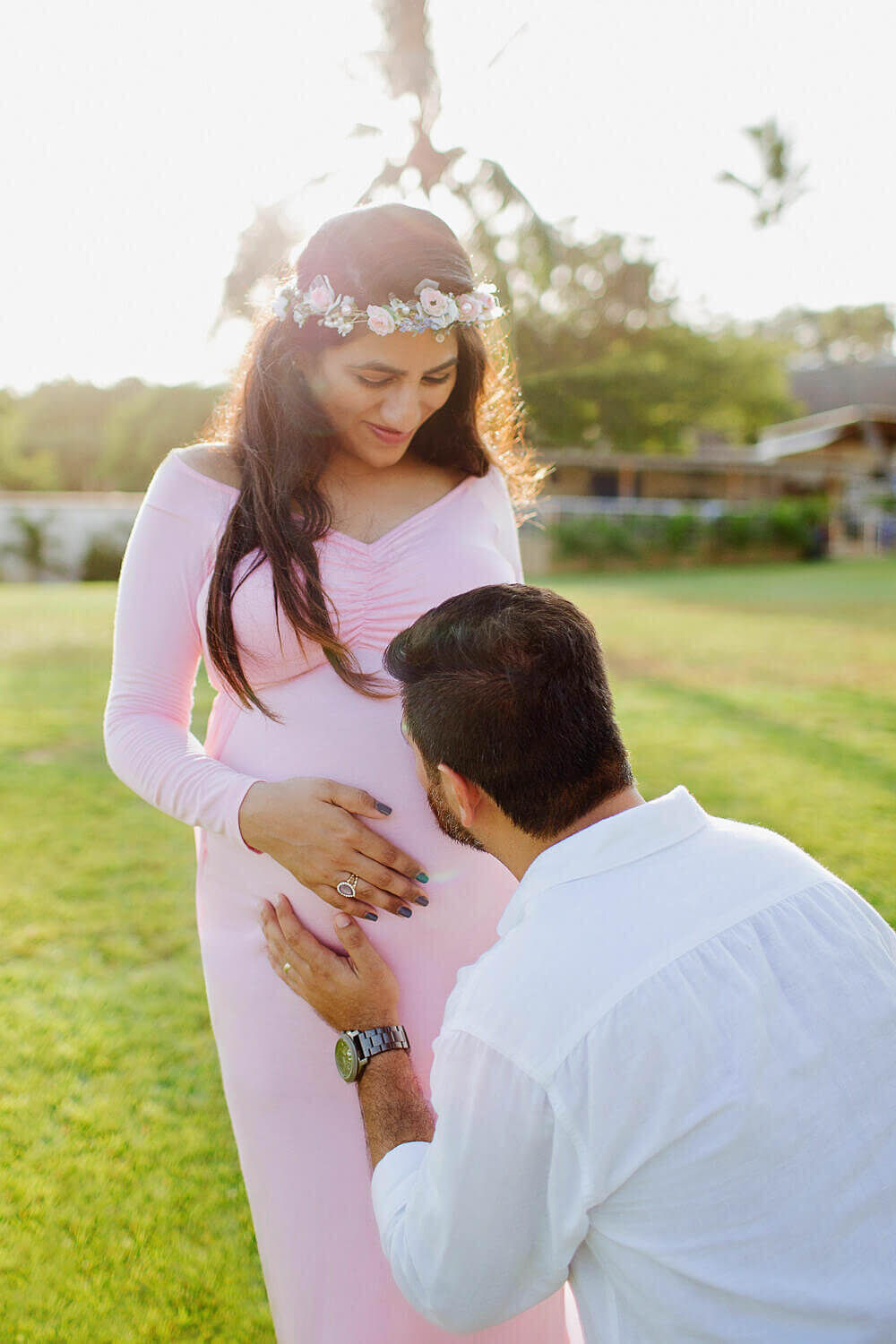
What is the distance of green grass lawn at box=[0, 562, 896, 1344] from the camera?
8.45 ft

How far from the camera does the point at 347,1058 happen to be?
1.58 m

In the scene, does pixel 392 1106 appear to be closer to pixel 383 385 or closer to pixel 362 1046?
pixel 362 1046

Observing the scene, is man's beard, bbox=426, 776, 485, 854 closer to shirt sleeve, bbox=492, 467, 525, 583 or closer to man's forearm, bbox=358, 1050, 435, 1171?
man's forearm, bbox=358, 1050, 435, 1171

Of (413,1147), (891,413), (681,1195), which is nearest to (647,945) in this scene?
(681,1195)

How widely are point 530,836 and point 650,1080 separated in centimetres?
33

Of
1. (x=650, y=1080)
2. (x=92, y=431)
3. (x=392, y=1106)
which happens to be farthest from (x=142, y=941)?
(x=92, y=431)

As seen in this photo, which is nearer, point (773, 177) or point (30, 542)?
point (30, 542)

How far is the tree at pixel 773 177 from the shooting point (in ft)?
166

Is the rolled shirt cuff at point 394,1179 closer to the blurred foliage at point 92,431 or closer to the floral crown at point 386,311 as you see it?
the floral crown at point 386,311

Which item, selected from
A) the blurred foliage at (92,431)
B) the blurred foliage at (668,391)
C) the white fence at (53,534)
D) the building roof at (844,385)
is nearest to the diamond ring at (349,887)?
the blurred foliage at (668,391)

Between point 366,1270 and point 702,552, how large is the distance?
25.8 meters

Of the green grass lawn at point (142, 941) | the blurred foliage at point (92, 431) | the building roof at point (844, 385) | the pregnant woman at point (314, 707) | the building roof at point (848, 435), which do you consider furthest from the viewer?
the building roof at point (844, 385)

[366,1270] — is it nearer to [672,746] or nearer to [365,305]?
[365,305]

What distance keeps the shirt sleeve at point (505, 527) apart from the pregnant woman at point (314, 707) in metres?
0.12
